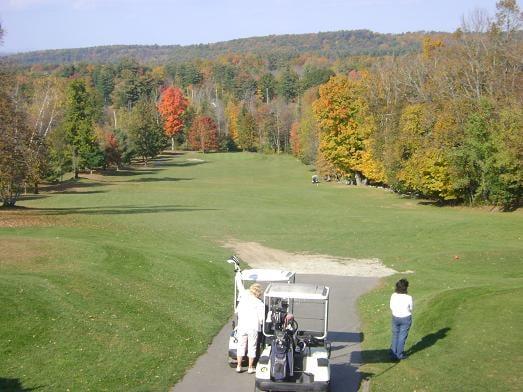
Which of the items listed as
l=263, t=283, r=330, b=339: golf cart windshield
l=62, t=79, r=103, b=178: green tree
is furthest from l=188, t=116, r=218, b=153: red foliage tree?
l=263, t=283, r=330, b=339: golf cart windshield

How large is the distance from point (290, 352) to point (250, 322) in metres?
1.82

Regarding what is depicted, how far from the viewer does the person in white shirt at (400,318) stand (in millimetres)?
15031

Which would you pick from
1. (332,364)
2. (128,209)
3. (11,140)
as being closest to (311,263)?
(332,364)

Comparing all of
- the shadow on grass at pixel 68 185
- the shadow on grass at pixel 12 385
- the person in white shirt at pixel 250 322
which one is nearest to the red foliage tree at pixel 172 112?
the shadow on grass at pixel 68 185

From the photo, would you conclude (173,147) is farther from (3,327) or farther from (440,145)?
(3,327)

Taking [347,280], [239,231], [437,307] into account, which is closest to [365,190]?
[239,231]

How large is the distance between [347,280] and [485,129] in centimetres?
3280

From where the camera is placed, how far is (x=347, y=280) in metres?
28.6

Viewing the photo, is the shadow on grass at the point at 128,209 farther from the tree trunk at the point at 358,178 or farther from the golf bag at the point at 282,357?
the golf bag at the point at 282,357

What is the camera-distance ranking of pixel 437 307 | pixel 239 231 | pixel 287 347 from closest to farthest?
Answer: pixel 287 347
pixel 437 307
pixel 239 231

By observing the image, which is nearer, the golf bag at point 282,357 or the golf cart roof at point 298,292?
the golf bag at point 282,357

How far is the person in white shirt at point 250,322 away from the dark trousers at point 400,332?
305 cm

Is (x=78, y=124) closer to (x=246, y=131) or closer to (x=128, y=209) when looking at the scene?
(x=128, y=209)

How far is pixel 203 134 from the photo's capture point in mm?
152875
